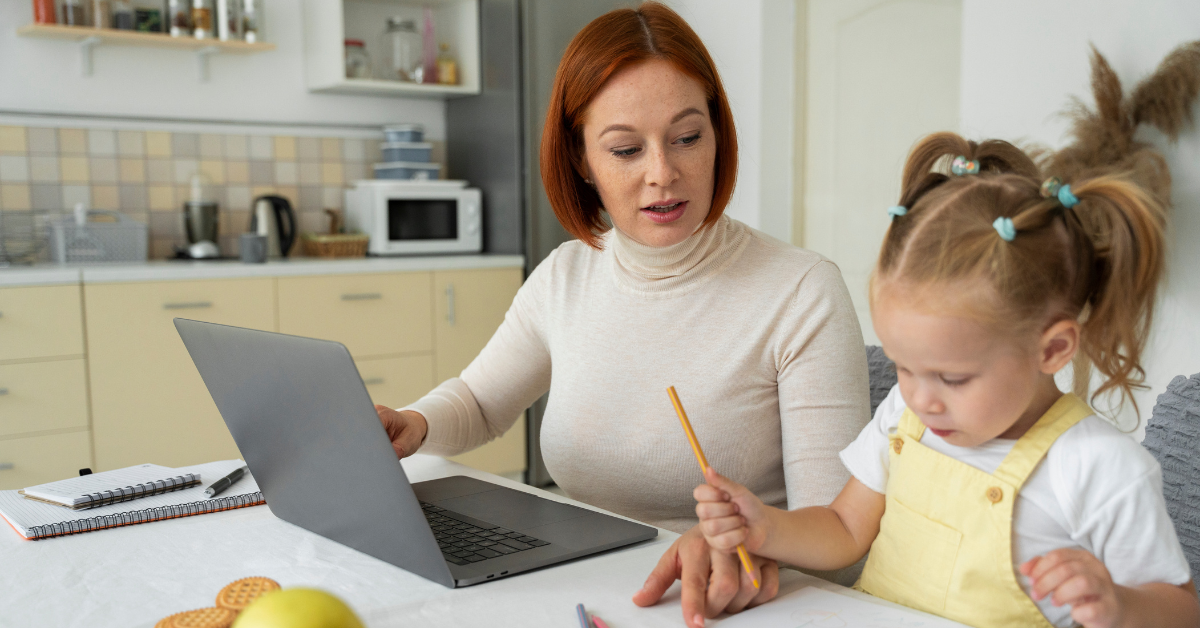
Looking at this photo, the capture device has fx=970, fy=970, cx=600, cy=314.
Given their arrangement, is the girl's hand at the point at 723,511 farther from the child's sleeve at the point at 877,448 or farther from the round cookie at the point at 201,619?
the round cookie at the point at 201,619

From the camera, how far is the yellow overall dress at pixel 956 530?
83cm

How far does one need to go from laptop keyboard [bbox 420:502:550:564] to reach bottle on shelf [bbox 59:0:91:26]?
2.71 metres

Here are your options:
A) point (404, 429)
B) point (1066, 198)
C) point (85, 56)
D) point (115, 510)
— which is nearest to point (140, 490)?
point (115, 510)

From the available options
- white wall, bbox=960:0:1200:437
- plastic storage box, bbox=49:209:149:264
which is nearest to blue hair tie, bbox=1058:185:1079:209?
white wall, bbox=960:0:1200:437

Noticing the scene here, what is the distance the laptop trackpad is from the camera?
3.46 ft

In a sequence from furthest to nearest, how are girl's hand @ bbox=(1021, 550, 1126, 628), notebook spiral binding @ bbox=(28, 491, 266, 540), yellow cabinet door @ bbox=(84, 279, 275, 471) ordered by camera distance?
1. yellow cabinet door @ bbox=(84, 279, 275, 471)
2. notebook spiral binding @ bbox=(28, 491, 266, 540)
3. girl's hand @ bbox=(1021, 550, 1126, 628)

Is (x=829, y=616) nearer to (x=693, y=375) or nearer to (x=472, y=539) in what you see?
(x=472, y=539)

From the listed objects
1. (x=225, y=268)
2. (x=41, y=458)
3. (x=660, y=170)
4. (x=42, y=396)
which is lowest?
(x=41, y=458)

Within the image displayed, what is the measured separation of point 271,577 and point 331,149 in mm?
3012

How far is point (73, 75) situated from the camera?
10.6ft

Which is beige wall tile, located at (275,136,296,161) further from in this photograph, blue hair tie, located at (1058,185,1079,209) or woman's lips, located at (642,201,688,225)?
blue hair tie, located at (1058,185,1079,209)

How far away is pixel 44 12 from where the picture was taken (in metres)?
3.01

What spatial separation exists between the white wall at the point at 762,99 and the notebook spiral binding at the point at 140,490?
233 centimetres

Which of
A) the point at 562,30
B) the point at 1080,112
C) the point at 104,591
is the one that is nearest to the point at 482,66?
the point at 562,30
